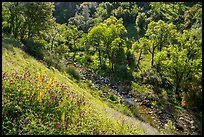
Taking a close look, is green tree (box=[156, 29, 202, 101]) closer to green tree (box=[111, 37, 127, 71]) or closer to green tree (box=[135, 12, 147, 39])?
green tree (box=[111, 37, 127, 71])

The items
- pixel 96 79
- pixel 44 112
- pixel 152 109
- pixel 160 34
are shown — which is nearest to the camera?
pixel 44 112

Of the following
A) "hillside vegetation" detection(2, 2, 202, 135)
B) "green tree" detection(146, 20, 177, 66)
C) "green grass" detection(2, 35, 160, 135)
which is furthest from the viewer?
"green tree" detection(146, 20, 177, 66)

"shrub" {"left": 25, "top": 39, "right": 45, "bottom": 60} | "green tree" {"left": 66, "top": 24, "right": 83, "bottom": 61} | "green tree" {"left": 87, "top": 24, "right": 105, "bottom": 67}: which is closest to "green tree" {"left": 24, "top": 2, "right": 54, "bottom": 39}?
"shrub" {"left": 25, "top": 39, "right": 45, "bottom": 60}

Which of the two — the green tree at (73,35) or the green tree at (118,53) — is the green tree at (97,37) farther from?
the green tree at (73,35)

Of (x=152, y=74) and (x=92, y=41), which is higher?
(x=92, y=41)

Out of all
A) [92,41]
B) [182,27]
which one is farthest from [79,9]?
[92,41]

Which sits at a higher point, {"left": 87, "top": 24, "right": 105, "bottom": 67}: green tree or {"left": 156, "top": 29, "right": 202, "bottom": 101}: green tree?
{"left": 87, "top": 24, "right": 105, "bottom": 67}: green tree

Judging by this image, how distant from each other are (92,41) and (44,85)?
3279 centimetres

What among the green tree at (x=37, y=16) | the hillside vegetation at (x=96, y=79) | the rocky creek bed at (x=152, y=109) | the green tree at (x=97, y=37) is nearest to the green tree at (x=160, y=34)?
the hillside vegetation at (x=96, y=79)

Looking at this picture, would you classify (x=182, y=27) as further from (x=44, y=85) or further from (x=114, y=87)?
(x=44, y=85)

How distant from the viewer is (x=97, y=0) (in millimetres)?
82250

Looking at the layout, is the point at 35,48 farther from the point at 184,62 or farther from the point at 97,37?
the point at 184,62

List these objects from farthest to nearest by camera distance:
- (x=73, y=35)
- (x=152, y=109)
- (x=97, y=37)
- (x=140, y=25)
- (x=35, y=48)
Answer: (x=140, y=25)
(x=73, y=35)
(x=97, y=37)
(x=152, y=109)
(x=35, y=48)

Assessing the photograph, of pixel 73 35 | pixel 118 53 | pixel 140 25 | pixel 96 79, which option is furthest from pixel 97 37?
pixel 140 25
